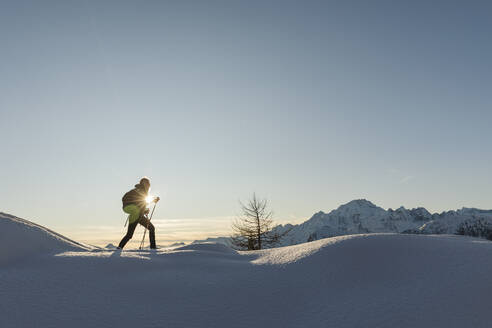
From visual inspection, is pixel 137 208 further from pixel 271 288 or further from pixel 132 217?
pixel 271 288

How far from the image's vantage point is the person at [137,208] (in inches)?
361

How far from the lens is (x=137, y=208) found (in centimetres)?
932

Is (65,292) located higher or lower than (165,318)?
higher

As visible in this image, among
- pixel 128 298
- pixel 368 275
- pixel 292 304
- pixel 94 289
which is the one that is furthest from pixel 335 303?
pixel 94 289

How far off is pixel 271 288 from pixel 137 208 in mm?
6374

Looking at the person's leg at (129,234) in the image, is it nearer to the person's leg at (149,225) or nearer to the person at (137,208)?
the person at (137,208)

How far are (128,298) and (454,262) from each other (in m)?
4.09

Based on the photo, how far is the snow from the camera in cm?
326

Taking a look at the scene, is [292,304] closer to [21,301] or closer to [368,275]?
[368,275]

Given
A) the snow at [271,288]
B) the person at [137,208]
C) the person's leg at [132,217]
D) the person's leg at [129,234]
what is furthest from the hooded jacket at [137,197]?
the snow at [271,288]

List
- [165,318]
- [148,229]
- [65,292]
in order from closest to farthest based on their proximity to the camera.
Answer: [165,318]
[65,292]
[148,229]

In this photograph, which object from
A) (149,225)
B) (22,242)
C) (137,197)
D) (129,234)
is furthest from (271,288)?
(137,197)

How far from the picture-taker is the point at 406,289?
3.58m

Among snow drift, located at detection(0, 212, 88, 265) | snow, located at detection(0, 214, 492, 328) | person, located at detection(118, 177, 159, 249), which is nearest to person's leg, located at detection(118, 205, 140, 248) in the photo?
person, located at detection(118, 177, 159, 249)
